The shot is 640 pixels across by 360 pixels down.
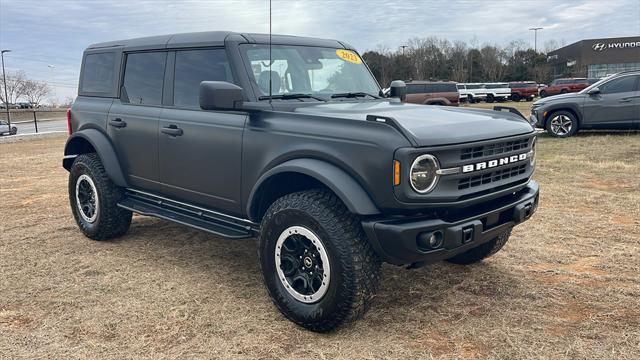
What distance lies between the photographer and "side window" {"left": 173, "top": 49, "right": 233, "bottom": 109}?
425 centimetres

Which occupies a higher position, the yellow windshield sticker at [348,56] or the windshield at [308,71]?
the yellow windshield sticker at [348,56]

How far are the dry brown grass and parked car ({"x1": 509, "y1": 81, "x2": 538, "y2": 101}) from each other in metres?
39.4

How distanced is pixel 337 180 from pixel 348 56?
7.04 ft

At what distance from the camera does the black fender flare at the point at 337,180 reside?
3096 mm

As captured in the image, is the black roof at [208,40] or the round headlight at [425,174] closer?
the round headlight at [425,174]

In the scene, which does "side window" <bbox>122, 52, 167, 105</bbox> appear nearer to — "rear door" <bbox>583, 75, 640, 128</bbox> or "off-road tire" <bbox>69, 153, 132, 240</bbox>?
"off-road tire" <bbox>69, 153, 132, 240</bbox>

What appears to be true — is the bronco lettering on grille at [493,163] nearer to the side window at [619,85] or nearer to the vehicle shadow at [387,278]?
the vehicle shadow at [387,278]

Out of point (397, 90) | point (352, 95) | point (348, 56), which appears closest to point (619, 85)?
point (397, 90)

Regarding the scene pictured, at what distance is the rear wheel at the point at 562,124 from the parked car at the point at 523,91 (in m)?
31.6

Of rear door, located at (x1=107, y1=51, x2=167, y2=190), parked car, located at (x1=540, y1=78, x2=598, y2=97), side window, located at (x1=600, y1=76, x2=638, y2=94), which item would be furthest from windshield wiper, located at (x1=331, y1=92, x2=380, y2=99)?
parked car, located at (x1=540, y1=78, x2=598, y2=97)

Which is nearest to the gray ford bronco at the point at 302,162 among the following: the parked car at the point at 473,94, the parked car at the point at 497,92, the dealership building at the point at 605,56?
the parked car at the point at 473,94

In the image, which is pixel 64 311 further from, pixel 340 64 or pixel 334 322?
pixel 340 64

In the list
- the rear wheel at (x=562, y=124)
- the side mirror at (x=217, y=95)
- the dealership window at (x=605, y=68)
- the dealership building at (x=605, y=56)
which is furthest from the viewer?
the dealership building at (x=605, y=56)

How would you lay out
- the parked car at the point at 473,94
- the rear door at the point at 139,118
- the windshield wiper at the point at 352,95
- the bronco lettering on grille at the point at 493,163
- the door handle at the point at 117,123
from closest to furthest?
Answer: 1. the bronco lettering on grille at the point at 493,163
2. the windshield wiper at the point at 352,95
3. the rear door at the point at 139,118
4. the door handle at the point at 117,123
5. the parked car at the point at 473,94
